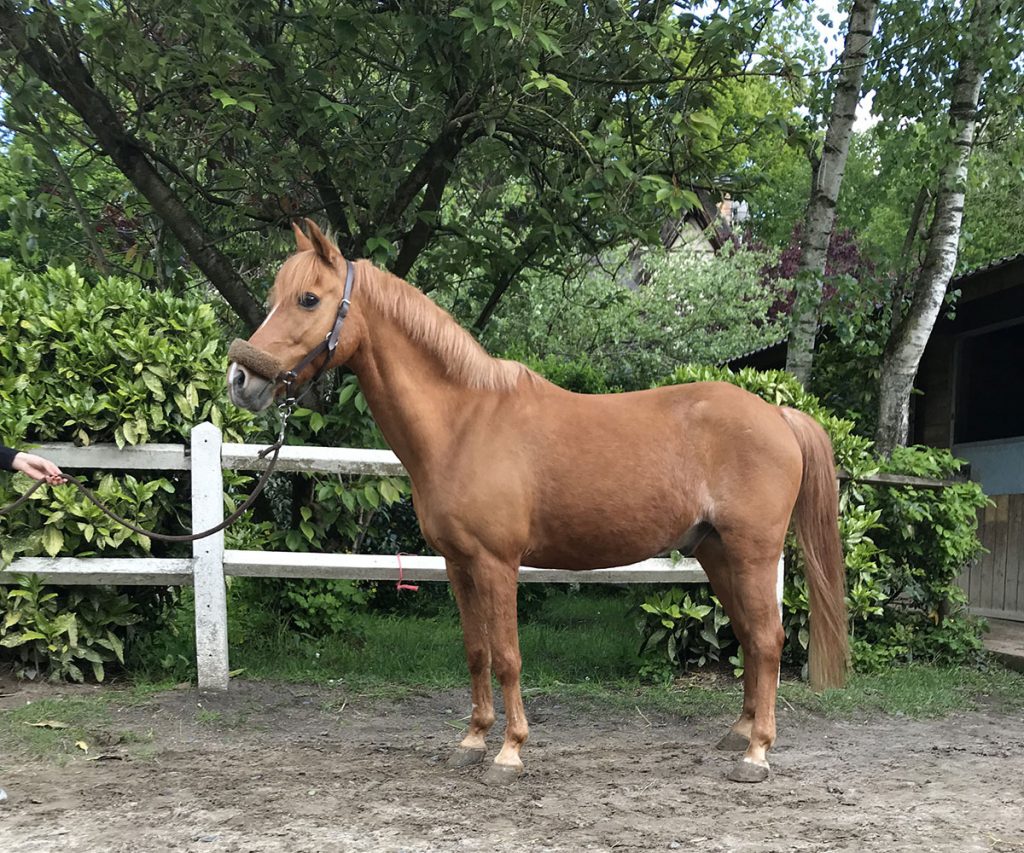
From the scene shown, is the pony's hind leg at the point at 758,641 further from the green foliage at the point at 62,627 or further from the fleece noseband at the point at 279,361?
the green foliage at the point at 62,627

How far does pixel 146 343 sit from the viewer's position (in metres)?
4.94

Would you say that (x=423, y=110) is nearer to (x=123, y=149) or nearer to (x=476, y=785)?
(x=123, y=149)

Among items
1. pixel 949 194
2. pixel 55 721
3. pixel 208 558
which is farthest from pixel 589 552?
pixel 949 194

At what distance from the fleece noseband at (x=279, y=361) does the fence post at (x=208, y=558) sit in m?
1.55

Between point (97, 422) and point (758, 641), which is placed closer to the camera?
point (758, 641)

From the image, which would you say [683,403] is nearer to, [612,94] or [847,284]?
[612,94]

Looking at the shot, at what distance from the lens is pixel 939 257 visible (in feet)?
23.7

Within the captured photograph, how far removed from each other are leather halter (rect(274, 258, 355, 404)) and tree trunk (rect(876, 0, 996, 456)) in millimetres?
5486

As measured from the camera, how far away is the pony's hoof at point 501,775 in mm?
3594

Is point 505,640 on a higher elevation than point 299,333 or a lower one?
lower

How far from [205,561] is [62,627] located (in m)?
0.87

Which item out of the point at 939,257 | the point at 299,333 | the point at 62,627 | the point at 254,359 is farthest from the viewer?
the point at 939,257

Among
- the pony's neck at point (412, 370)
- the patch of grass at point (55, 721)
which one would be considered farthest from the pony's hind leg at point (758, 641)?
the patch of grass at point (55, 721)

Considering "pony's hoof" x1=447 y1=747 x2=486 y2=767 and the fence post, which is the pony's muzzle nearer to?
the fence post
